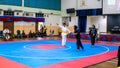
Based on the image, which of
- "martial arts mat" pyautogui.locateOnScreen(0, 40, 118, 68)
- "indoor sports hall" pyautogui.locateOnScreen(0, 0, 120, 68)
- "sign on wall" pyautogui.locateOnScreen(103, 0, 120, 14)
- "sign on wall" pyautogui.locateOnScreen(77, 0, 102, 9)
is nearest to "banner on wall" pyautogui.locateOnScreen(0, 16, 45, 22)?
"indoor sports hall" pyautogui.locateOnScreen(0, 0, 120, 68)

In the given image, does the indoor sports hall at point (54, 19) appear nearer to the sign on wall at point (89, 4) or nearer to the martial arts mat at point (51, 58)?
the sign on wall at point (89, 4)

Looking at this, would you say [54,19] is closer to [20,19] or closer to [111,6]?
[20,19]

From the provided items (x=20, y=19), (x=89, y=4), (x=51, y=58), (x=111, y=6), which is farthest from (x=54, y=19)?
(x=51, y=58)

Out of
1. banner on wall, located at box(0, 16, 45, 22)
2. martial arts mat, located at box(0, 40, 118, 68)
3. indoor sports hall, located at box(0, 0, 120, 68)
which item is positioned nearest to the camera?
martial arts mat, located at box(0, 40, 118, 68)

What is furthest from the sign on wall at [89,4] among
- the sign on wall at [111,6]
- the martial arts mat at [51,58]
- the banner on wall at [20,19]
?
the martial arts mat at [51,58]

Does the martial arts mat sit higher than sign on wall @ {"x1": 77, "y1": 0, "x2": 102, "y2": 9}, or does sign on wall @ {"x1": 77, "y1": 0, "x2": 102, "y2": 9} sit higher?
sign on wall @ {"x1": 77, "y1": 0, "x2": 102, "y2": 9}

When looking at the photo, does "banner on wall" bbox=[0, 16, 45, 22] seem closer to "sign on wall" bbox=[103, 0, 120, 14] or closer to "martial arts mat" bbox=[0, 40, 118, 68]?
"sign on wall" bbox=[103, 0, 120, 14]

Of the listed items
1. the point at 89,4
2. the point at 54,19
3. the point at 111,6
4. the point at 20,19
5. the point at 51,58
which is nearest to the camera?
the point at 51,58

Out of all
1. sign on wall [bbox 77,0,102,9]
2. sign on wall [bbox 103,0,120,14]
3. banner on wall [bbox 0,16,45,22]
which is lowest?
banner on wall [bbox 0,16,45,22]

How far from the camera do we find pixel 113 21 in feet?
78.2

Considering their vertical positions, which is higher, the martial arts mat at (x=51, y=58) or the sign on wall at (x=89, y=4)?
the sign on wall at (x=89, y=4)

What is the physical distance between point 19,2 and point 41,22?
4.45 metres

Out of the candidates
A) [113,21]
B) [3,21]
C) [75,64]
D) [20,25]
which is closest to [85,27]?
[113,21]

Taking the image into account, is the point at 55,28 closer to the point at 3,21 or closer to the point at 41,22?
the point at 41,22
